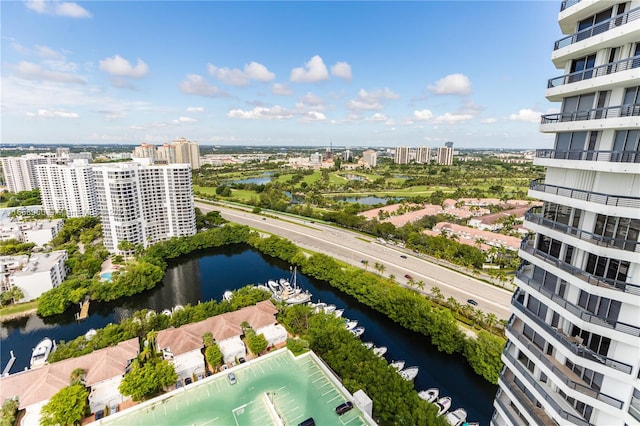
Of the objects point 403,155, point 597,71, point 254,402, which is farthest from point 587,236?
point 403,155

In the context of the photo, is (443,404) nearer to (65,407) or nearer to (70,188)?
(65,407)

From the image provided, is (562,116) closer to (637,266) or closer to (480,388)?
(637,266)

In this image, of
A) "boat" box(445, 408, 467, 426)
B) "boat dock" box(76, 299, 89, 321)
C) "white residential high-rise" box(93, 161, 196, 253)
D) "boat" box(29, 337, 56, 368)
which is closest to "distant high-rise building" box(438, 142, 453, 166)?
"white residential high-rise" box(93, 161, 196, 253)

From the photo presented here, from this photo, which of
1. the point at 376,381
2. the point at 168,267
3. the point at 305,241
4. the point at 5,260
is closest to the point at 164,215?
the point at 168,267

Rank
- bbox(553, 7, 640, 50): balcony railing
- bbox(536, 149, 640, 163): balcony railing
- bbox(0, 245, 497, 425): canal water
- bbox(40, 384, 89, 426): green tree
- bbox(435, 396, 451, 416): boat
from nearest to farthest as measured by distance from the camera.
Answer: bbox(553, 7, 640, 50): balcony railing < bbox(536, 149, 640, 163): balcony railing < bbox(40, 384, 89, 426): green tree < bbox(435, 396, 451, 416): boat < bbox(0, 245, 497, 425): canal water

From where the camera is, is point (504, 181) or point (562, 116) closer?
point (562, 116)

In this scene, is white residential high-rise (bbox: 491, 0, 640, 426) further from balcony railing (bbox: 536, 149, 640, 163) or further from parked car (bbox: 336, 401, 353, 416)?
parked car (bbox: 336, 401, 353, 416)
